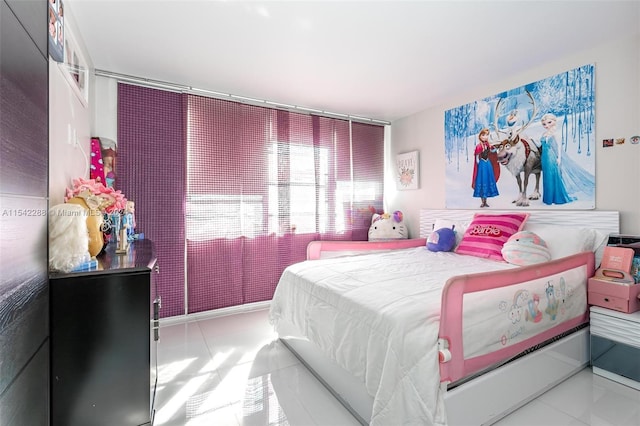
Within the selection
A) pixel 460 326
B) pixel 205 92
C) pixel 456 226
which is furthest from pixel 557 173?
pixel 205 92

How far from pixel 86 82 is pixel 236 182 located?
1.51 metres

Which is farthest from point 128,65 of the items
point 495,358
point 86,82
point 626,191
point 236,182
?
point 626,191

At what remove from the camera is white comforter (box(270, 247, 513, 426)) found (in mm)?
1302

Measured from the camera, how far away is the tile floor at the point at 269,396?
64.4 inches

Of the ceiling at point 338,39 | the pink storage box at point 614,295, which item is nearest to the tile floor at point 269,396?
the pink storage box at point 614,295

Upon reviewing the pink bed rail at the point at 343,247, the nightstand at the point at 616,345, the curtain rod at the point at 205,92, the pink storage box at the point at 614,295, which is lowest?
the nightstand at the point at 616,345

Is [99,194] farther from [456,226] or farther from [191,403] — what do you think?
[456,226]

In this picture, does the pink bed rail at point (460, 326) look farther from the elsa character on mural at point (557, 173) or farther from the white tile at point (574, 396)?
the elsa character on mural at point (557, 173)

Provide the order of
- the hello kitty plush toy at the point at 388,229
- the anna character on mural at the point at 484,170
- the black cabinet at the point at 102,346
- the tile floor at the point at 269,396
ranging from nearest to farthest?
the black cabinet at the point at 102,346
the tile floor at the point at 269,396
the anna character on mural at the point at 484,170
the hello kitty plush toy at the point at 388,229

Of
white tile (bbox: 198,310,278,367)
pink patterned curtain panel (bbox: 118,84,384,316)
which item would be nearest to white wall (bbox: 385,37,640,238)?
pink patterned curtain panel (bbox: 118,84,384,316)

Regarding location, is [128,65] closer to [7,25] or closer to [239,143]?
[239,143]

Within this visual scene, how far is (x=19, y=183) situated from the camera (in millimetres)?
926

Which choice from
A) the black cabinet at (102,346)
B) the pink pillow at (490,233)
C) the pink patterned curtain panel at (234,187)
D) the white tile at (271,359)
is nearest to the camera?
the black cabinet at (102,346)

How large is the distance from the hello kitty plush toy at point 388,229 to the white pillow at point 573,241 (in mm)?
1648
